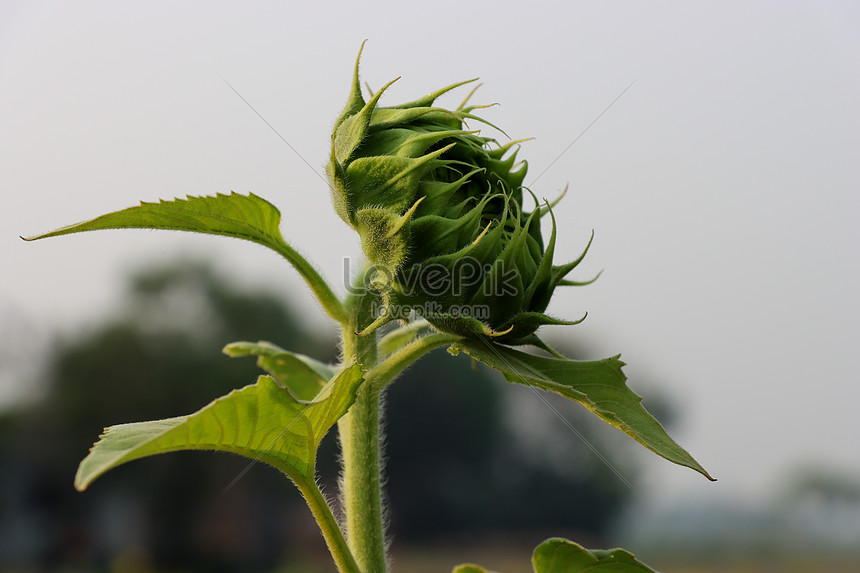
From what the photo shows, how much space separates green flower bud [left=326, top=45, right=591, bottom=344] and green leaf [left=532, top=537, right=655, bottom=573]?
442 mm

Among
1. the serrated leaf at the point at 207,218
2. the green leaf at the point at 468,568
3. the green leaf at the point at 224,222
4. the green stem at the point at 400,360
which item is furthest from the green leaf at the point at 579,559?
the serrated leaf at the point at 207,218

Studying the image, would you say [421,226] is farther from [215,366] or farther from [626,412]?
[215,366]

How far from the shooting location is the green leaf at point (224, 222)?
4.42 feet

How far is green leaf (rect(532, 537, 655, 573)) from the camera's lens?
149 cm

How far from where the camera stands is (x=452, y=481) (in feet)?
137

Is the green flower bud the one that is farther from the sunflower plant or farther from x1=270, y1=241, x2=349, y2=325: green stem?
x1=270, y1=241, x2=349, y2=325: green stem

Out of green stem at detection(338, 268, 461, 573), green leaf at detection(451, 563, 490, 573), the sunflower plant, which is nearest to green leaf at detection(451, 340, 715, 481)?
the sunflower plant

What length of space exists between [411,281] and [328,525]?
484 mm

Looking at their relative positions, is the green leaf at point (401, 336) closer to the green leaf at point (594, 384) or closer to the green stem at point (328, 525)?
the green leaf at point (594, 384)

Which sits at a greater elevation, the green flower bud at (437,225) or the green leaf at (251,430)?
the green flower bud at (437,225)

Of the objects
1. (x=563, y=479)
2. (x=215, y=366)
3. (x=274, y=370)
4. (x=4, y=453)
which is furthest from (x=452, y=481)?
(x=274, y=370)

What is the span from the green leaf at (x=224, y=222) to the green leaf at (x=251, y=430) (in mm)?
333

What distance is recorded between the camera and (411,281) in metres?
1.38

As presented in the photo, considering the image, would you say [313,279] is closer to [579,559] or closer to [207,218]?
[207,218]
